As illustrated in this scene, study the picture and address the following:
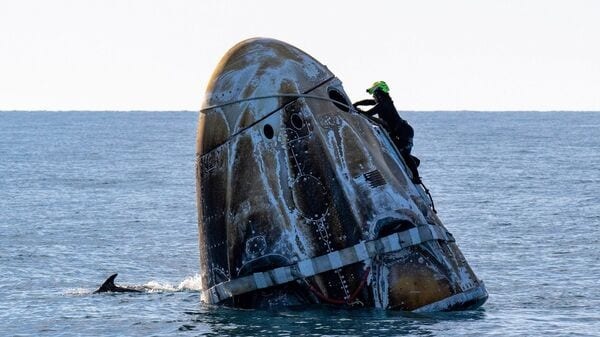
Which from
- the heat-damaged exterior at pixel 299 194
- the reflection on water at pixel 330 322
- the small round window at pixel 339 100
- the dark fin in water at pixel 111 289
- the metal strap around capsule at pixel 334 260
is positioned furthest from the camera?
the dark fin in water at pixel 111 289

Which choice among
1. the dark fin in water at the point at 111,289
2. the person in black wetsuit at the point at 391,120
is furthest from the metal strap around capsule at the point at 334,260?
the dark fin in water at the point at 111,289

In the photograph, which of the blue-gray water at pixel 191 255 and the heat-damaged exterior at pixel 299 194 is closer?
the heat-damaged exterior at pixel 299 194

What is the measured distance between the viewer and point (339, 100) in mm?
20500

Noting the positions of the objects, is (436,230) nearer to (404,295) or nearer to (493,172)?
(404,295)

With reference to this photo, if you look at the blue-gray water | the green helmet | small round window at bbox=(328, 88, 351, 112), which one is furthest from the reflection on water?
the green helmet

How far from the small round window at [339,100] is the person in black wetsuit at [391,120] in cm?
71

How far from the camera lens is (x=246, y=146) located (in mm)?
19781

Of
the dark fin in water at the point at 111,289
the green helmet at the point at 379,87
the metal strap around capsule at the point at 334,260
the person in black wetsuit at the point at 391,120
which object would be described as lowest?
the metal strap around capsule at the point at 334,260

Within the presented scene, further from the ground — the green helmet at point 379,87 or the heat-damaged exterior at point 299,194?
the green helmet at point 379,87

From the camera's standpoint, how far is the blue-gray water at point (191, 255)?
21172mm

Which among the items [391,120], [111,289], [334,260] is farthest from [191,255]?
[334,260]

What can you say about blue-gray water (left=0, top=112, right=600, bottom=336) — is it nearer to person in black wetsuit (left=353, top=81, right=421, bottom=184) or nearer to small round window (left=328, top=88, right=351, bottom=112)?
person in black wetsuit (left=353, top=81, right=421, bottom=184)

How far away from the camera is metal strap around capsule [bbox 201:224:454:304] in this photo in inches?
760

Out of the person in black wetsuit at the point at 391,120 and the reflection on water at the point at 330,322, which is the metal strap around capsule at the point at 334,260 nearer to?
the reflection on water at the point at 330,322
